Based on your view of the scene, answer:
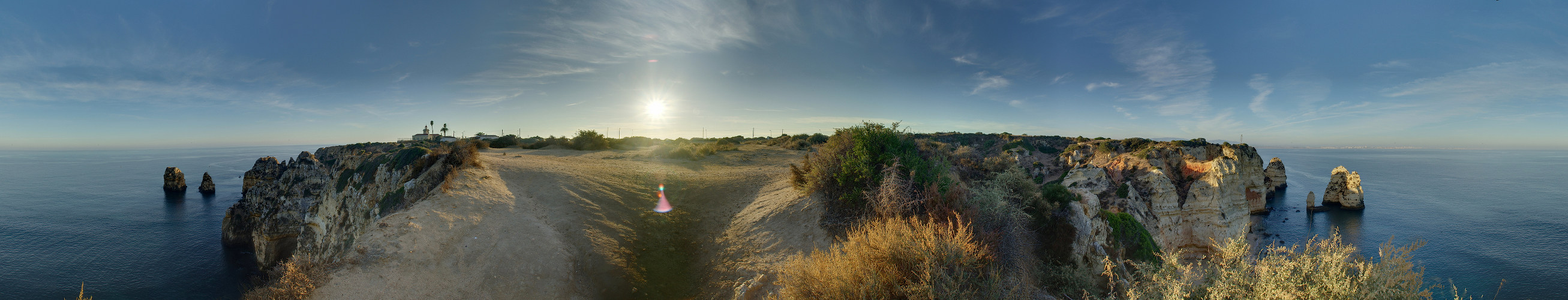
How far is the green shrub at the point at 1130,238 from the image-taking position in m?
9.30

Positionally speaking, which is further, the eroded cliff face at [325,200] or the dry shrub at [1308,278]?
the eroded cliff face at [325,200]

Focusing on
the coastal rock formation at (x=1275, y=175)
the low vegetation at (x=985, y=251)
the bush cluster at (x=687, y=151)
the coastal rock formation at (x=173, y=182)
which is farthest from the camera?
the coastal rock formation at (x=173, y=182)

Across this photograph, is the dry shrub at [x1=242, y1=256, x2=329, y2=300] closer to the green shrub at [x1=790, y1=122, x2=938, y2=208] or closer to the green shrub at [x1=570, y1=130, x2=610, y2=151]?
the green shrub at [x1=790, y1=122, x2=938, y2=208]

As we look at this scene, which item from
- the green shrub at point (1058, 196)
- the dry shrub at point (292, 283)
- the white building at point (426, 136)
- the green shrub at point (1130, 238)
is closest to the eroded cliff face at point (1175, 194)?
the green shrub at point (1130, 238)

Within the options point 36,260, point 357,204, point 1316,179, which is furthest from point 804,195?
point 1316,179

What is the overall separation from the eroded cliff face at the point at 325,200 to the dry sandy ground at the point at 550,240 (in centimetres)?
137

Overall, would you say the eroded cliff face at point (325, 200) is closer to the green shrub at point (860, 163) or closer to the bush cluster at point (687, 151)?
the green shrub at point (860, 163)

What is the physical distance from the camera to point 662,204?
45.1ft

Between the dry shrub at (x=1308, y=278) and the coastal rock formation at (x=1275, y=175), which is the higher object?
the dry shrub at (x=1308, y=278)

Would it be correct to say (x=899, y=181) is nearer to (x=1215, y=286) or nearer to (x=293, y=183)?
(x=1215, y=286)

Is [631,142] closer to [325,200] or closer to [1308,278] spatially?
[325,200]

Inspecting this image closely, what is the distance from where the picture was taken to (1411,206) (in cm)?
3850

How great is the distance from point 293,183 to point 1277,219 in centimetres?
5785

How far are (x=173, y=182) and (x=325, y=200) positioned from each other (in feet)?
182
